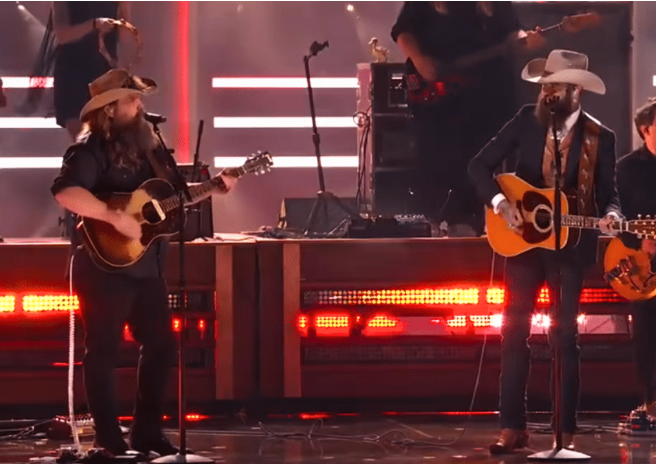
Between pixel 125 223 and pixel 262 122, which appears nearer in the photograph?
pixel 125 223

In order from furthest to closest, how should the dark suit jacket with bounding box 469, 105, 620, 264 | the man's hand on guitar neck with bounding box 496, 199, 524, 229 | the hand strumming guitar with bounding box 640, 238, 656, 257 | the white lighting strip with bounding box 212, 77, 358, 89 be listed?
the white lighting strip with bounding box 212, 77, 358, 89 → the hand strumming guitar with bounding box 640, 238, 656, 257 → the dark suit jacket with bounding box 469, 105, 620, 264 → the man's hand on guitar neck with bounding box 496, 199, 524, 229

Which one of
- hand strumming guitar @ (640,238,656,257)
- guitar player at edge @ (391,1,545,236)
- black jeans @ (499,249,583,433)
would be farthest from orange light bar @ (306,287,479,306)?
black jeans @ (499,249,583,433)

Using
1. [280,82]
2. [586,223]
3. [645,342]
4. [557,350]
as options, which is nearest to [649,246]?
[645,342]

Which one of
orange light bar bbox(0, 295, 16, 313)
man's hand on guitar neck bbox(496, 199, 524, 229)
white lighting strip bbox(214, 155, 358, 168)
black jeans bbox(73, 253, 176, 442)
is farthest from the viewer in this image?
white lighting strip bbox(214, 155, 358, 168)

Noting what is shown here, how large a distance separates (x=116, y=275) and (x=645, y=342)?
121 inches

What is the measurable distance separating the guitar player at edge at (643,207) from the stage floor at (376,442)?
39cm

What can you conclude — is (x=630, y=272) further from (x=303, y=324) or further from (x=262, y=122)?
(x=262, y=122)

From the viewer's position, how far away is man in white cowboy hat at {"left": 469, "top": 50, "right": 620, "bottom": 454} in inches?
242

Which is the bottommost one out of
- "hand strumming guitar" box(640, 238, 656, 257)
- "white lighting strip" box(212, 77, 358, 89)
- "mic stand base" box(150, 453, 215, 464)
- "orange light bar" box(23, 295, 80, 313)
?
"mic stand base" box(150, 453, 215, 464)

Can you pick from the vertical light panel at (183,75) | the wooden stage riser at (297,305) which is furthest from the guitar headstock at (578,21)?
the vertical light panel at (183,75)

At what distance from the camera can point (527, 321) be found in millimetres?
6215

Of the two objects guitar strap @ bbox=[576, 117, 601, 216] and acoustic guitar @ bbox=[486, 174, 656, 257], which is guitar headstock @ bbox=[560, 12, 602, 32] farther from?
acoustic guitar @ bbox=[486, 174, 656, 257]

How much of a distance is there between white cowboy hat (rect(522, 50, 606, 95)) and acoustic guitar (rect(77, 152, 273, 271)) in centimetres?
161

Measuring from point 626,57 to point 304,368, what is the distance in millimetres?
2899
